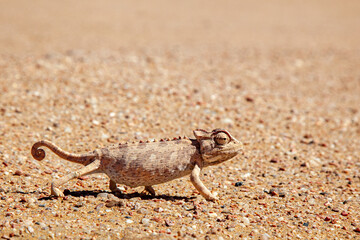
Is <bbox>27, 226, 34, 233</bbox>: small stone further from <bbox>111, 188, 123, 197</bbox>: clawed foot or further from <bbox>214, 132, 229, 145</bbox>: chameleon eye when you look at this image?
<bbox>214, 132, 229, 145</bbox>: chameleon eye

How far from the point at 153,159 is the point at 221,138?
2.74 feet

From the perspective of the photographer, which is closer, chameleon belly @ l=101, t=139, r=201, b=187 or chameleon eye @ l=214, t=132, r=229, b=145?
chameleon belly @ l=101, t=139, r=201, b=187

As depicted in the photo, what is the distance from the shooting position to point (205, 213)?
17.1 ft

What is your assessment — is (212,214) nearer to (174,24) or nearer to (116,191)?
(116,191)

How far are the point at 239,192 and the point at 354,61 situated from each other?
416 inches

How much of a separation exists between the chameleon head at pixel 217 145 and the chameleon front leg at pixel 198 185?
0.20 metres

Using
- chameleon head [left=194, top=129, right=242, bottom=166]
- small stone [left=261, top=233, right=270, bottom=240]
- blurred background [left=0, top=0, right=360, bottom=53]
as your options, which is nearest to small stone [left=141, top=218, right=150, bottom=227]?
chameleon head [left=194, top=129, right=242, bottom=166]

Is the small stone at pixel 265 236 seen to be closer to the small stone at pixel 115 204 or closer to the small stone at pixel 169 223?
the small stone at pixel 169 223

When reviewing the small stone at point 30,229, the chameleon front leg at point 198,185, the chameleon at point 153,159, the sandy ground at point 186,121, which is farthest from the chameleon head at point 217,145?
the small stone at point 30,229

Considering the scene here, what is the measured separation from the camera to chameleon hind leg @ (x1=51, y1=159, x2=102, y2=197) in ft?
16.9

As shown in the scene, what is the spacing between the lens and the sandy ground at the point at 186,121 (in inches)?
199

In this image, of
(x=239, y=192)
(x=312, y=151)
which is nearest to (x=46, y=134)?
(x=239, y=192)

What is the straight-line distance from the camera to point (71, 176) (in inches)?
204

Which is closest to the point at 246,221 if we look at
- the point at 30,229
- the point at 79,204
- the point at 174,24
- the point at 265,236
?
the point at 265,236
